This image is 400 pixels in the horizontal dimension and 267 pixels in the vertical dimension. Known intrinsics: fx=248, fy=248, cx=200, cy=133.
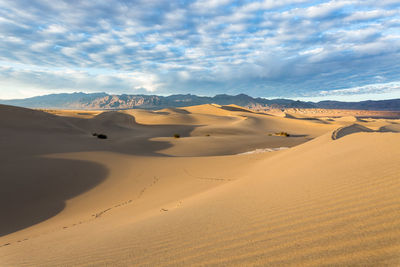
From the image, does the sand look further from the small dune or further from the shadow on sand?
the small dune

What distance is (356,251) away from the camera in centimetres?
218

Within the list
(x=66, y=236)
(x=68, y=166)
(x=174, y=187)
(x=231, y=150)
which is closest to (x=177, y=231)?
(x=66, y=236)

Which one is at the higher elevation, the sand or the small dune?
the small dune

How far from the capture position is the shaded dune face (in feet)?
22.5

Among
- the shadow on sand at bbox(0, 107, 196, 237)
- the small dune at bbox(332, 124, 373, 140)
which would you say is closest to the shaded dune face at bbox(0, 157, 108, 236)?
the shadow on sand at bbox(0, 107, 196, 237)

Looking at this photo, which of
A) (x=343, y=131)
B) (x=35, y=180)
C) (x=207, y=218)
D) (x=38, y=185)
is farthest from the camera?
(x=343, y=131)

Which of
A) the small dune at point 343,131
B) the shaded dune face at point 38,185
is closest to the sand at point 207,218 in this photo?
the shaded dune face at point 38,185

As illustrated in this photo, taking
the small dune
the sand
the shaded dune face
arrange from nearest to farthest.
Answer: the sand < the shaded dune face < the small dune

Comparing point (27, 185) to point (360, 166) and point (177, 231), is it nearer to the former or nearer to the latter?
point (177, 231)

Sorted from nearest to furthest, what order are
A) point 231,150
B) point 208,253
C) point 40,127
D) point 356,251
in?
point 356,251 < point 208,253 < point 231,150 < point 40,127

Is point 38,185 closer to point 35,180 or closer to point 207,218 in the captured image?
point 35,180

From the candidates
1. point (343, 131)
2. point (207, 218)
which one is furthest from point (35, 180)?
point (343, 131)

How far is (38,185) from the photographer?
28.5ft

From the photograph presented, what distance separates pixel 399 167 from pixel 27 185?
10.3 m
